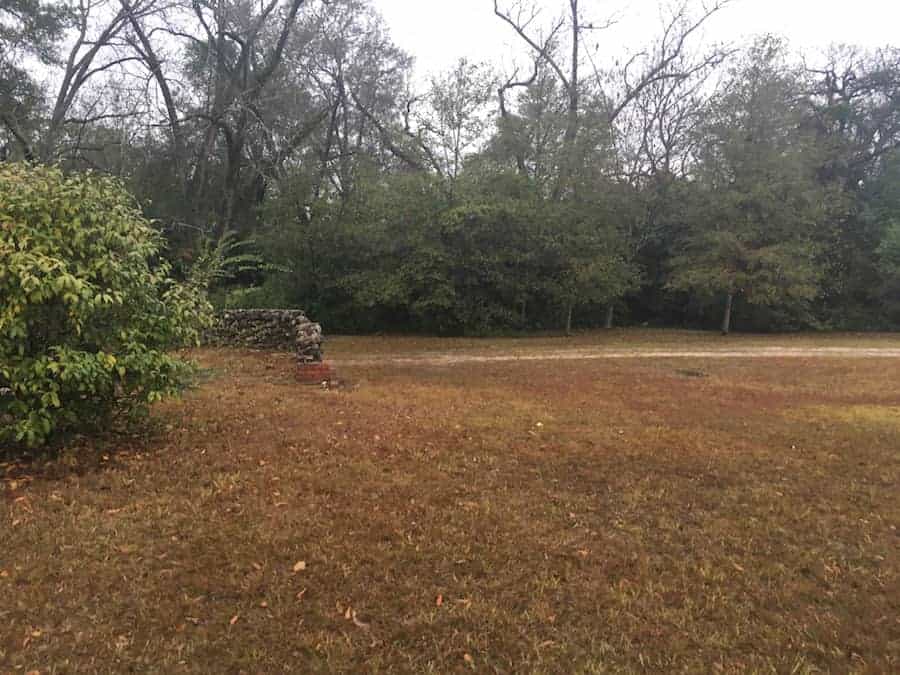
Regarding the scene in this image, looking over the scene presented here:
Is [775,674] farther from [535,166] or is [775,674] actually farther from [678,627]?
[535,166]

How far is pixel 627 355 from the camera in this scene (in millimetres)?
13297

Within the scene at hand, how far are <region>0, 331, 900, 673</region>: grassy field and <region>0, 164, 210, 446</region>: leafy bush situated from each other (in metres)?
0.47

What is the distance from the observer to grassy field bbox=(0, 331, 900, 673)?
2.44 m

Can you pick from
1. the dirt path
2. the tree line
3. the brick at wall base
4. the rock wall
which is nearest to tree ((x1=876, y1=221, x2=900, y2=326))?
the tree line

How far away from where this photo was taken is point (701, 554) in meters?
3.30

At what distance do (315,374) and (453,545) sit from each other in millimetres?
5669

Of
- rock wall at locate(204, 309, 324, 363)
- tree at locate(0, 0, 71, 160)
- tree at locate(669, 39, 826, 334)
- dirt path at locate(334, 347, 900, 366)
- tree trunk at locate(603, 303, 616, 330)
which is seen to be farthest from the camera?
tree trunk at locate(603, 303, 616, 330)

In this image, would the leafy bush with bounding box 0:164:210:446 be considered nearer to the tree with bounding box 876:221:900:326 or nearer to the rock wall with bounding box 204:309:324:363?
the rock wall with bounding box 204:309:324:363

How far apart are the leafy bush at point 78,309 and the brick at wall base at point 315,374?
140 inches

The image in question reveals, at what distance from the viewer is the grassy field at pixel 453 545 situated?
2443 millimetres

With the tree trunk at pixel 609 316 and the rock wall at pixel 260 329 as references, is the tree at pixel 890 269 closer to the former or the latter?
the tree trunk at pixel 609 316

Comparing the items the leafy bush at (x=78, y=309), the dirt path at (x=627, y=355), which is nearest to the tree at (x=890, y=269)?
the dirt path at (x=627, y=355)

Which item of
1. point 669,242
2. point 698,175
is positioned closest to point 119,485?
point 698,175

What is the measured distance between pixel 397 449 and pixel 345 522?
5.13ft
